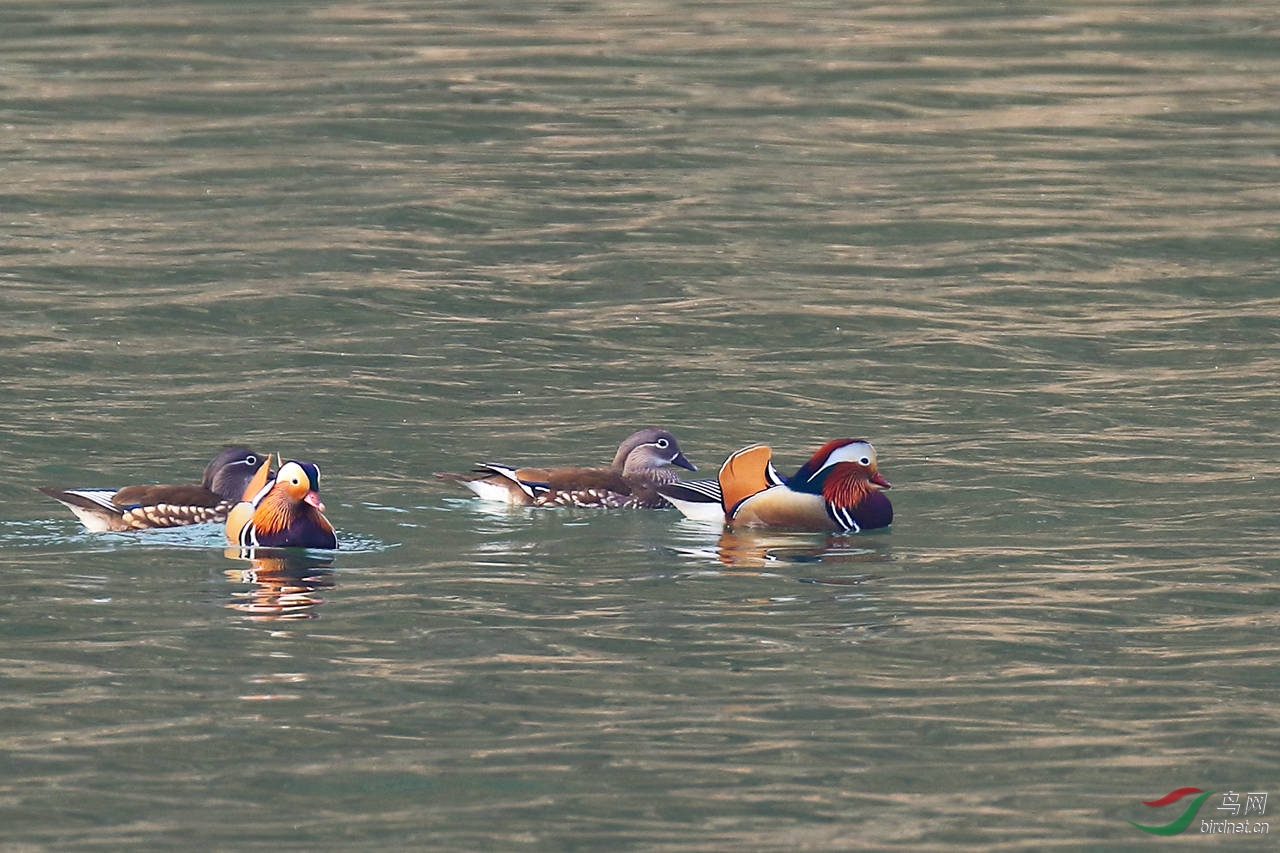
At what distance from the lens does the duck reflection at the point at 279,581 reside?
35.8ft

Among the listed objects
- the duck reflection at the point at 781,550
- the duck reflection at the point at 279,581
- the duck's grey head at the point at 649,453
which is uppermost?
the duck's grey head at the point at 649,453

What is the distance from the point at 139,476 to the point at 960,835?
7.10 meters

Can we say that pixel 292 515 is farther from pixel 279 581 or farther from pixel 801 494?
pixel 801 494

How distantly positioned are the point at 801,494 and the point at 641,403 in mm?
2572

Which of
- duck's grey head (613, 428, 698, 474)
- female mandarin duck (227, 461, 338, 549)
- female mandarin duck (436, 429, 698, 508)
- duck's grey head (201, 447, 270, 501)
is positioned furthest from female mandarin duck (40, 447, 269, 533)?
duck's grey head (613, 428, 698, 474)

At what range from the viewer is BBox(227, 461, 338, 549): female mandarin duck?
12.1m

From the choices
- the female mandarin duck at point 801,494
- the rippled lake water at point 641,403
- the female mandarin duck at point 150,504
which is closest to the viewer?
the rippled lake water at point 641,403

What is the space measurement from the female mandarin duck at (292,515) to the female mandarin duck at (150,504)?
1.38 feet

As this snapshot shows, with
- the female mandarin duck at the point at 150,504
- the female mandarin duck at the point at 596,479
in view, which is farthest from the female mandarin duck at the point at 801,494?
the female mandarin duck at the point at 150,504

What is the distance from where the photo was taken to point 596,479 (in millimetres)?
13508

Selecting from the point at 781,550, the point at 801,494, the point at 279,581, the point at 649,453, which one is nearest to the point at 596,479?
the point at 649,453

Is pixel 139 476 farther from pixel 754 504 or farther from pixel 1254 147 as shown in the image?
pixel 1254 147

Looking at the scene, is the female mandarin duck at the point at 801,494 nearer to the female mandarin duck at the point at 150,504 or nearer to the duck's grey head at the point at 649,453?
the duck's grey head at the point at 649,453

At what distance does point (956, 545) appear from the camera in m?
12.3
